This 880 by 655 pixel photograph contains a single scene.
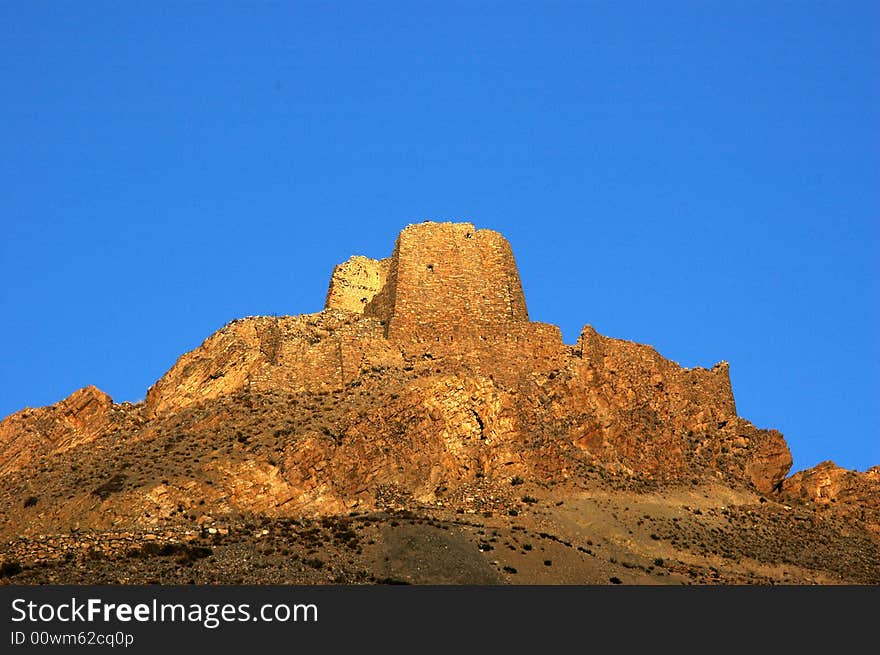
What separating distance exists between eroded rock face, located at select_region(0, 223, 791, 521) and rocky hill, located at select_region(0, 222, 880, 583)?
0.37ft

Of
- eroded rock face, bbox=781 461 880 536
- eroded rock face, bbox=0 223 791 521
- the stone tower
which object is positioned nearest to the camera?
eroded rock face, bbox=0 223 791 521

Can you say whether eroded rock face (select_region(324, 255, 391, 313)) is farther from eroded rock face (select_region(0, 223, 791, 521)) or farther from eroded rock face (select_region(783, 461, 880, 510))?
eroded rock face (select_region(783, 461, 880, 510))

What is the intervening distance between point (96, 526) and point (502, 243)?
1090 inches

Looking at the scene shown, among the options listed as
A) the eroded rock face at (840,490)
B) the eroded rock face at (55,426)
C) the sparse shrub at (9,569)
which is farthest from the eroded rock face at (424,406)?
the sparse shrub at (9,569)

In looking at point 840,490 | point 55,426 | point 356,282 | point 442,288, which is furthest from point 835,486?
point 55,426

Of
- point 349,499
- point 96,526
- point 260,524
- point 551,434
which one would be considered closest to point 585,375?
point 551,434

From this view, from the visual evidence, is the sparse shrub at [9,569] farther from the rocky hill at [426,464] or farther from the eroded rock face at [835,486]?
the eroded rock face at [835,486]

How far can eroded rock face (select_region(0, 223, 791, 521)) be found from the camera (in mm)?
68562

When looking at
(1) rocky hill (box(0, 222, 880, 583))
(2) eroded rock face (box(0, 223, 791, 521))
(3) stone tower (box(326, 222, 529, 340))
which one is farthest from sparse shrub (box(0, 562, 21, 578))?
(3) stone tower (box(326, 222, 529, 340))

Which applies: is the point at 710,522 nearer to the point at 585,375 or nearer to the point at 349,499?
the point at 585,375

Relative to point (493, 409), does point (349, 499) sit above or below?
below

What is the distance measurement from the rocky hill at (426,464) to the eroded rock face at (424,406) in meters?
0.11

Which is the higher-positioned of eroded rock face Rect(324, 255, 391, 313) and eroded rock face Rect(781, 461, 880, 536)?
eroded rock face Rect(324, 255, 391, 313)

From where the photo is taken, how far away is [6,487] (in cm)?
7075
